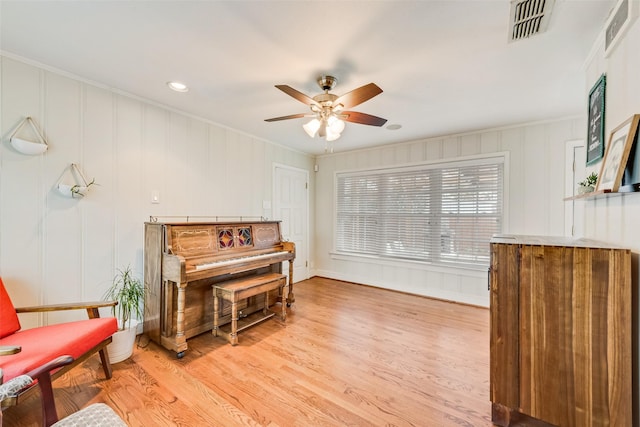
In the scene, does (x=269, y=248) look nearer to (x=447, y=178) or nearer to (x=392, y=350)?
(x=392, y=350)

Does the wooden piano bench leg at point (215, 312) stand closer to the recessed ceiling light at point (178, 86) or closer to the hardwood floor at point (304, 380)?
the hardwood floor at point (304, 380)

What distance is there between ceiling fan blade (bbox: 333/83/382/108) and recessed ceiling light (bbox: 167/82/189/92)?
1.43 m

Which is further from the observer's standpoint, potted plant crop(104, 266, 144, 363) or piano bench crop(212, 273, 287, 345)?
piano bench crop(212, 273, 287, 345)

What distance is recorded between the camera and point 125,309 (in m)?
2.23

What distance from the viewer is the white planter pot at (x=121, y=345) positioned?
2.07 m

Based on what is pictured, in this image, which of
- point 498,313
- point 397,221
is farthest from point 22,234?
point 397,221

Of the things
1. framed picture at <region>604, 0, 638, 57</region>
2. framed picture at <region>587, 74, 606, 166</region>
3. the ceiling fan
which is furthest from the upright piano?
framed picture at <region>604, 0, 638, 57</region>

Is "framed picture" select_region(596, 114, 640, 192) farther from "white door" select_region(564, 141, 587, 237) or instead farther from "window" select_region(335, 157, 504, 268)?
"window" select_region(335, 157, 504, 268)

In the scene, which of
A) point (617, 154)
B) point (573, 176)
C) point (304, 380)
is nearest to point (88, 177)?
point (304, 380)

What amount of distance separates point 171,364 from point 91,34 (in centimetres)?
247

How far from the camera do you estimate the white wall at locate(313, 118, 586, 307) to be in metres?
3.07

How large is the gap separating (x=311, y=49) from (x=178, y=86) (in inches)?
53.9

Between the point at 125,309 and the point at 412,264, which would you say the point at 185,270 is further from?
the point at 412,264

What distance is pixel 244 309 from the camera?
3041 millimetres
